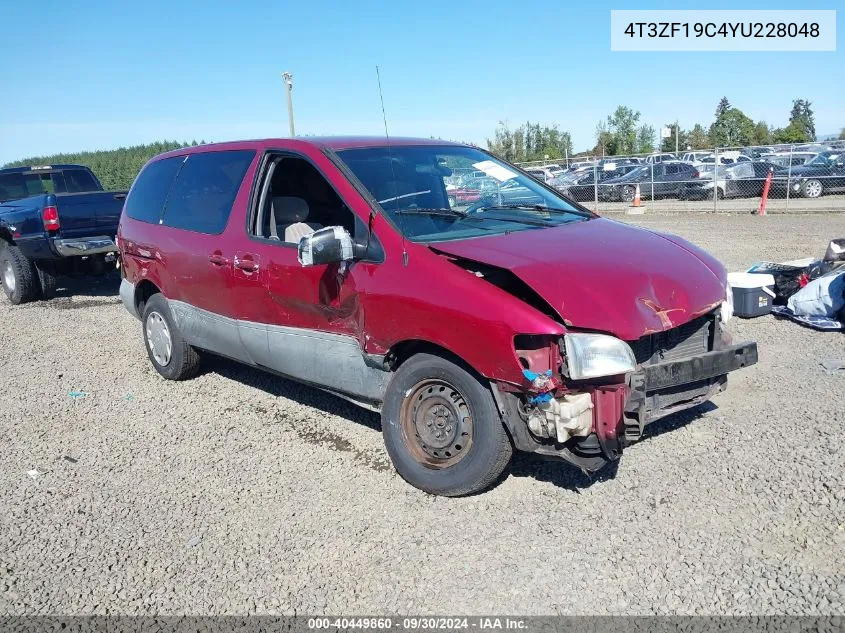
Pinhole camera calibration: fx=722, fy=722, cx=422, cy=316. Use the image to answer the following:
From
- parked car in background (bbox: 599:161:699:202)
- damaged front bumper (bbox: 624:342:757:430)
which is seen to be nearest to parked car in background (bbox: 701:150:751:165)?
parked car in background (bbox: 599:161:699:202)

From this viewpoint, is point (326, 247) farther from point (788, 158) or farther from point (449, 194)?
point (788, 158)

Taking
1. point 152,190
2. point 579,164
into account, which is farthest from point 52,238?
point 579,164

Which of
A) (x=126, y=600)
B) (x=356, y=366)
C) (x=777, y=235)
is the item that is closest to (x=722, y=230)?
(x=777, y=235)

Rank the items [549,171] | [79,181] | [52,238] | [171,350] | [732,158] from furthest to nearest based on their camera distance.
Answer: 1. [549,171]
2. [732,158]
3. [79,181]
4. [52,238]
5. [171,350]

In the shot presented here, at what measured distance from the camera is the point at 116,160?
201 feet

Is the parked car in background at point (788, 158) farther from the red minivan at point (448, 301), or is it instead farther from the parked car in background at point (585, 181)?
the red minivan at point (448, 301)

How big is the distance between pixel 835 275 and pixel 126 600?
6529 mm

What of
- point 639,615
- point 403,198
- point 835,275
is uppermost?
point 403,198

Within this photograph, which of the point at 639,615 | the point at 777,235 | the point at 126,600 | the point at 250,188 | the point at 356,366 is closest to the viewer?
the point at 639,615

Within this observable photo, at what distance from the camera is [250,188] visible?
488 cm

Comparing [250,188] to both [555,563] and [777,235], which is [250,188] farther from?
[777,235]

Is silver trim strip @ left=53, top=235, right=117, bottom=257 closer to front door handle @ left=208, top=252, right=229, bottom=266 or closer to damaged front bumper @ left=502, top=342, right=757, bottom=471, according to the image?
front door handle @ left=208, top=252, right=229, bottom=266

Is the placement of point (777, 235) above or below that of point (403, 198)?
below

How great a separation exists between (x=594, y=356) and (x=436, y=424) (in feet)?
3.17
